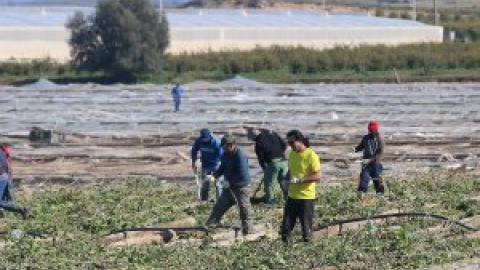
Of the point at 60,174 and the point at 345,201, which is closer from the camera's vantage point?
the point at 345,201

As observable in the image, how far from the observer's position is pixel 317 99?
51.0 metres

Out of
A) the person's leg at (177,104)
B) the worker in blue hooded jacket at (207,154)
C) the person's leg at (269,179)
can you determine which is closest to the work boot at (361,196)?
the person's leg at (269,179)

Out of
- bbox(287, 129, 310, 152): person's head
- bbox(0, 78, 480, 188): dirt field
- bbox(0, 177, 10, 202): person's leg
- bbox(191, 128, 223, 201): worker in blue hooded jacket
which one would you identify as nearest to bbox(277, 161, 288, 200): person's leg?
bbox(191, 128, 223, 201): worker in blue hooded jacket

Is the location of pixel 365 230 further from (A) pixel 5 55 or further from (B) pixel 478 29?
(B) pixel 478 29

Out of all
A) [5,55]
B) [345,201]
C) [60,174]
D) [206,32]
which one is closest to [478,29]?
[206,32]

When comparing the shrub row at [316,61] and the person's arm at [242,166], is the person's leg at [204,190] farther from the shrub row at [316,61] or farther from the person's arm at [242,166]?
the shrub row at [316,61]

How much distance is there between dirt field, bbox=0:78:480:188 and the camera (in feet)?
105

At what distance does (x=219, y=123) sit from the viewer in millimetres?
40688

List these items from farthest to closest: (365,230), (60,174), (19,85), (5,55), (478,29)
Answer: (478,29) → (5,55) → (19,85) → (60,174) → (365,230)

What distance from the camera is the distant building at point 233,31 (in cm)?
7688

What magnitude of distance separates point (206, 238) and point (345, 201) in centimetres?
410

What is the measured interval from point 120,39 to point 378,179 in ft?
154

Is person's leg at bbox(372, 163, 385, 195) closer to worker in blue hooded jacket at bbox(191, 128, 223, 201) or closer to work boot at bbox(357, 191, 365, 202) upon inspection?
work boot at bbox(357, 191, 365, 202)

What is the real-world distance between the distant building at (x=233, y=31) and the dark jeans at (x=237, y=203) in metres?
56.5
